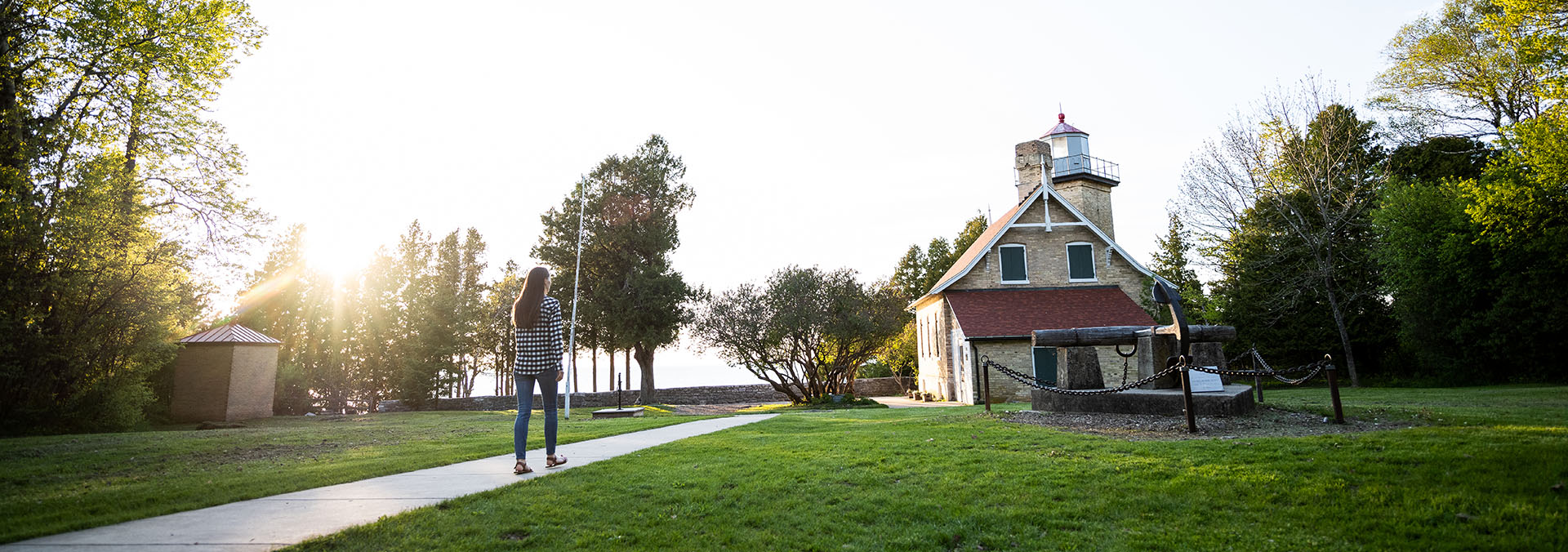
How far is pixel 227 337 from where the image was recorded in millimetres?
23219

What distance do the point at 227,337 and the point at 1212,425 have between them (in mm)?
28355

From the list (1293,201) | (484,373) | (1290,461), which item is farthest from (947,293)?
(484,373)

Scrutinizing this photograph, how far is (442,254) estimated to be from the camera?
44125mm

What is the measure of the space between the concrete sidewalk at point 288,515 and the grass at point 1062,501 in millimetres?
329

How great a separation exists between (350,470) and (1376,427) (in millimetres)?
11396

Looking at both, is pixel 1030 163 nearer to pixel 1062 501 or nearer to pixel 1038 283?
pixel 1038 283

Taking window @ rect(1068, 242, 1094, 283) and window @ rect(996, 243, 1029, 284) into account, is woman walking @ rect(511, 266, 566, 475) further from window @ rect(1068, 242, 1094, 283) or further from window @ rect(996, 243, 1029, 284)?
window @ rect(1068, 242, 1094, 283)

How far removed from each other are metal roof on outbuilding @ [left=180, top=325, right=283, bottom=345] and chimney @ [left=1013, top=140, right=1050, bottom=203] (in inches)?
1193

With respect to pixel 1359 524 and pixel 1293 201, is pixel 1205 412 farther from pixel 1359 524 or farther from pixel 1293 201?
pixel 1293 201

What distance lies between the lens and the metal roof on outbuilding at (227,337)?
22625mm

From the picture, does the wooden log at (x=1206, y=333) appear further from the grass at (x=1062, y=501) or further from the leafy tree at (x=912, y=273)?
the leafy tree at (x=912, y=273)

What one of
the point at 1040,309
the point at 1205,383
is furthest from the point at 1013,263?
the point at 1205,383

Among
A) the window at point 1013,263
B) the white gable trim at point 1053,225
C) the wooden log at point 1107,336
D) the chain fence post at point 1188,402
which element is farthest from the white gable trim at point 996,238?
the chain fence post at point 1188,402

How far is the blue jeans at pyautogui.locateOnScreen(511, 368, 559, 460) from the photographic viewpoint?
6410 millimetres
